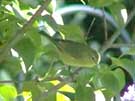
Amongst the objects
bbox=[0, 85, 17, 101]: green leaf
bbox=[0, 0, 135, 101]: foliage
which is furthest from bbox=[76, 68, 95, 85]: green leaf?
bbox=[0, 85, 17, 101]: green leaf

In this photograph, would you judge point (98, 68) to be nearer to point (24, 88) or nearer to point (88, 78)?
point (88, 78)

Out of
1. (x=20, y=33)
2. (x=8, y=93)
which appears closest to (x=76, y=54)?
(x=20, y=33)

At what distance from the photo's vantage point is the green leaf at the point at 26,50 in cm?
49

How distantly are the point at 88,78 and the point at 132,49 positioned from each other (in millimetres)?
66

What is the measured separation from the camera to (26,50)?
1.61 ft

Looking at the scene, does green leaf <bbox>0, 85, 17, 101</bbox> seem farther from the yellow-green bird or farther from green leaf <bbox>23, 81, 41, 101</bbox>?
the yellow-green bird

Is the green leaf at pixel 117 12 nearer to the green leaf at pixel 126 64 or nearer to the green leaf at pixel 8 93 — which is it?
the green leaf at pixel 126 64

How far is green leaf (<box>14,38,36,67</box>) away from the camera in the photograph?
488 millimetres

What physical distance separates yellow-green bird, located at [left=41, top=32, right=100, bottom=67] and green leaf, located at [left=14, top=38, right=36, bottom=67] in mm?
81

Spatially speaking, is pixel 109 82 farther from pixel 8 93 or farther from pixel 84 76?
pixel 8 93

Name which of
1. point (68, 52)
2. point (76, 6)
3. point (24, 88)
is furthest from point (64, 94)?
point (76, 6)

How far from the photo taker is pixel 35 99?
1.66ft

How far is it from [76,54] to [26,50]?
0.10 m

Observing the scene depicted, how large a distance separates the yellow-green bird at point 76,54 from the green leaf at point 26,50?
0.08 meters
